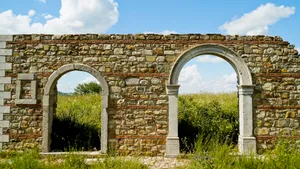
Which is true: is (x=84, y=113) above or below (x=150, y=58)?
below

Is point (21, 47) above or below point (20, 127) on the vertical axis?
above

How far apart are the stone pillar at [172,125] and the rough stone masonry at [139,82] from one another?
0.03 meters

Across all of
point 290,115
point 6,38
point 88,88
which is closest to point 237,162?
point 290,115

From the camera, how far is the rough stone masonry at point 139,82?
7.68 meters

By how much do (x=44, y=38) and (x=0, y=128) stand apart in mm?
2898

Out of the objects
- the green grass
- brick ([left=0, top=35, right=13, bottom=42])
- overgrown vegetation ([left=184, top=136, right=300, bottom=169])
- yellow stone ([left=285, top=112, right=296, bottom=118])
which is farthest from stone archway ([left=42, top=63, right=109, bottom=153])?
yellow stone ([left=285, top=112, right=296, bottom=118])

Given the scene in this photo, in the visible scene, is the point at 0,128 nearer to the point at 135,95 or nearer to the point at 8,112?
the point at 8,112

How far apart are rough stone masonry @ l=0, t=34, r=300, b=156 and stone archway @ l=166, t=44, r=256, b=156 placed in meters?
0.03

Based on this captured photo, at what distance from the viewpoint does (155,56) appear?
25.6ft

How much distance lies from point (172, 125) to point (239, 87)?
2223mm

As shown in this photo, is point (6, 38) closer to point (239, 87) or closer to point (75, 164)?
point (75, 164)

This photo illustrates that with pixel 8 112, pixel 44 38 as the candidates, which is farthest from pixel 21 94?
pixel 44 38

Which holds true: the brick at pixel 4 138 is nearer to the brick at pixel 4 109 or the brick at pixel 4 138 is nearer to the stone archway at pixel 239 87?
the brick at pixel 4 109

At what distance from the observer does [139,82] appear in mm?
7773
